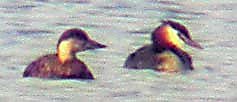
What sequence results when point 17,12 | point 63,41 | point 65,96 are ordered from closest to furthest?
1. point 65,96
2. point 63,41
3. point 17,12

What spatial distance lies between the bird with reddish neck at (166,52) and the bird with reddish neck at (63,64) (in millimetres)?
577

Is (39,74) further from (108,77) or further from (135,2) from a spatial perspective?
(135,2)

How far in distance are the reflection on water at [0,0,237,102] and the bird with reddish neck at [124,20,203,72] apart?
0.12m

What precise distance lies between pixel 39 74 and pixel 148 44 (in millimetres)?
1731

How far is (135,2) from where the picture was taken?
68.1 feet

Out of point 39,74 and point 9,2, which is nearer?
point 39,74

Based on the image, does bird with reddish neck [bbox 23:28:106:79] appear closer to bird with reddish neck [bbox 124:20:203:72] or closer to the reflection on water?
the reflection on water

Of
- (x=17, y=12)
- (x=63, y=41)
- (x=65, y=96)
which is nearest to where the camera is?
(x=65, y=96)

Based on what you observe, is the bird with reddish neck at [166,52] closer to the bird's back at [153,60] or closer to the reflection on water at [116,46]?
the bird's back at [153,60]

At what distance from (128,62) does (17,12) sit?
12.0ft

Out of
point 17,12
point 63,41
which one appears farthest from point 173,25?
point 17,12

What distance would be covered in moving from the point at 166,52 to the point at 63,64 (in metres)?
1.28

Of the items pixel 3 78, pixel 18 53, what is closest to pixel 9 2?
pixel 18 53

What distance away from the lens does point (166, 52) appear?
16.8 meters
